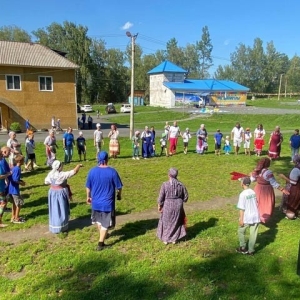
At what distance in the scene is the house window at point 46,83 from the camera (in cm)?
3066

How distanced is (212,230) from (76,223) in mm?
3116

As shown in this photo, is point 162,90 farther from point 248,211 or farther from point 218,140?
point 248,211

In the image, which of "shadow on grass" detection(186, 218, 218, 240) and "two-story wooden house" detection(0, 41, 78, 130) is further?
"two-story wooden house" detection(0, 41, 78, 130)

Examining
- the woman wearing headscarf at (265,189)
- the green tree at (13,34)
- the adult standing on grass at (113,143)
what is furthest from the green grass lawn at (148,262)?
the green tree at (13,34)

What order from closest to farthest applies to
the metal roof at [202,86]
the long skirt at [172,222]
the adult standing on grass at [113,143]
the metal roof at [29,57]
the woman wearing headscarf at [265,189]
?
the long skirt at [172,222] < the woman wearing headscarf at [265,189] < the adult standing on grass at [113,143] < the metal roof at [29,57] < the metal roof at [202,86]

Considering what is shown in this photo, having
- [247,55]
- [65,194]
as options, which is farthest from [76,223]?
[247,55]

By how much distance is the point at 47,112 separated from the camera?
31047mm

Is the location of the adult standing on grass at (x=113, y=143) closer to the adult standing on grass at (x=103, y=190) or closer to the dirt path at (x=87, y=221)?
the dirt path at (x=87, y=221)

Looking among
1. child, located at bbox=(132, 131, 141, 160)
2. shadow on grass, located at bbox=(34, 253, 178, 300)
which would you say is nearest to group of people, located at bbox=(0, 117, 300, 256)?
shadow on grass, located at bbox=(34, 253, 178, 300)

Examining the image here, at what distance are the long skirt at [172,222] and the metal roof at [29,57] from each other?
27.1 m

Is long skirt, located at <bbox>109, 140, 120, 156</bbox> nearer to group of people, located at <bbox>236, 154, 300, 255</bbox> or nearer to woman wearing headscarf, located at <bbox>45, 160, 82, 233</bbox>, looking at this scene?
woman wearing headscarf, located at <bbox>45, 160, 82, 233</bbox>

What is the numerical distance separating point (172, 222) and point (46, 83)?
27.7 meters

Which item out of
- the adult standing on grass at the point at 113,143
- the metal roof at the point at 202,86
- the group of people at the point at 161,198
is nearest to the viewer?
the group of people at the point at 161,198

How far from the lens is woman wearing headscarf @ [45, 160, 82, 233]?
6.61 meters
